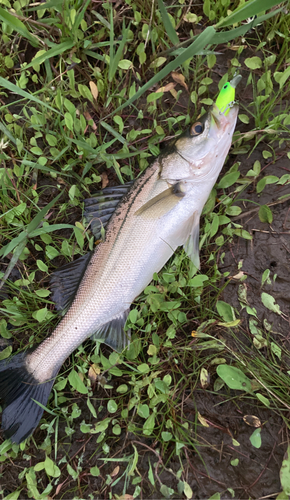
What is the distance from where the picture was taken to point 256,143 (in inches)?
97.1

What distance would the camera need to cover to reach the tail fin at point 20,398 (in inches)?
91.1

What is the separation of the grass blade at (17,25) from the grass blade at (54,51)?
0.22 metres

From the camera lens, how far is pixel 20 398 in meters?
2.34

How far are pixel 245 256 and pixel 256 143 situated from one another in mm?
892

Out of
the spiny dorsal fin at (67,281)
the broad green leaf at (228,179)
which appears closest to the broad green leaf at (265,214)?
the broad green leaf at (228,179)

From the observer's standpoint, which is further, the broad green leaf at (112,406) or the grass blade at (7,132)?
the grass blade at (7,132)

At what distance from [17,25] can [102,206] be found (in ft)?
4.98

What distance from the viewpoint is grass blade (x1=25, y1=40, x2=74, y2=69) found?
2477 mm

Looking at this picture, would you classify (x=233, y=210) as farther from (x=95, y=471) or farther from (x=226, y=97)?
(x=95, y=471)

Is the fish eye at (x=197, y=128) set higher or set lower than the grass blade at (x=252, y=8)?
lower

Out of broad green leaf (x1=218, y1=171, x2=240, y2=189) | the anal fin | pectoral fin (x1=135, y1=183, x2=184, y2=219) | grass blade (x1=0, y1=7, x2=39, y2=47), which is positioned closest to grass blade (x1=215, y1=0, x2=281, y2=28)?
broad green leaf (x1=218, y1=171, x2=240, y2=189)

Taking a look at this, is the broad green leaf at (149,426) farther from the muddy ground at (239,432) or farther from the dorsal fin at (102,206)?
the dorsal fin at (102,206)

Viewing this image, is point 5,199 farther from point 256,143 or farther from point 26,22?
point 256,143

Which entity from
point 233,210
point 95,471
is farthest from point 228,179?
point 95,471
